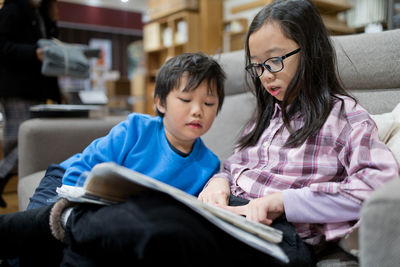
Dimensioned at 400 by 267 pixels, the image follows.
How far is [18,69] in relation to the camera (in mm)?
1944

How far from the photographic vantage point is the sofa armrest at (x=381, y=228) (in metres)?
0.49

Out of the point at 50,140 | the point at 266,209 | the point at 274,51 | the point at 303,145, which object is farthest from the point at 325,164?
the point at 50,140

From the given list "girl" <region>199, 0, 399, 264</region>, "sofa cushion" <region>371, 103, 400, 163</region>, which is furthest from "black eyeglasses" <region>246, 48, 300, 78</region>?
"sofa cushion" <region>371, 103, 400, 163</region>

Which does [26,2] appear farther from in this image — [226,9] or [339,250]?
[226,9]

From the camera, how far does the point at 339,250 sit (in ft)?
2.55

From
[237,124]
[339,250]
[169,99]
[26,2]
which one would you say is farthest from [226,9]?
[339,250]

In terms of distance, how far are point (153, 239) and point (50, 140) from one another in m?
1.06

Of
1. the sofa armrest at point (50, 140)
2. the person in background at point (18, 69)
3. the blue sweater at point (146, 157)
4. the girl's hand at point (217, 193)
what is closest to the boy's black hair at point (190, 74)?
the blue sweater at point (146, 157)

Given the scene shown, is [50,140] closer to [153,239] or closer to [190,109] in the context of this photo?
[190,109]

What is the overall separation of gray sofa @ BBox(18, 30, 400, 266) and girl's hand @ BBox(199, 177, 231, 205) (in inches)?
11.0

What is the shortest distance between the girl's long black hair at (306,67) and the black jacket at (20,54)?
1.46 meters

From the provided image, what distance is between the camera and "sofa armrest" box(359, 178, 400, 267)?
49 centimetres

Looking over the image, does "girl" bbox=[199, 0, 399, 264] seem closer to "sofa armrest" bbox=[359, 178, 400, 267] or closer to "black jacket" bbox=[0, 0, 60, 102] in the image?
"sofa armrest" bbox=[359, 178, 400, 267]

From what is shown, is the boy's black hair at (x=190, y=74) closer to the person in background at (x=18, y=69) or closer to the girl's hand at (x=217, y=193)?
the girl's hand at (x=217, y=193)
